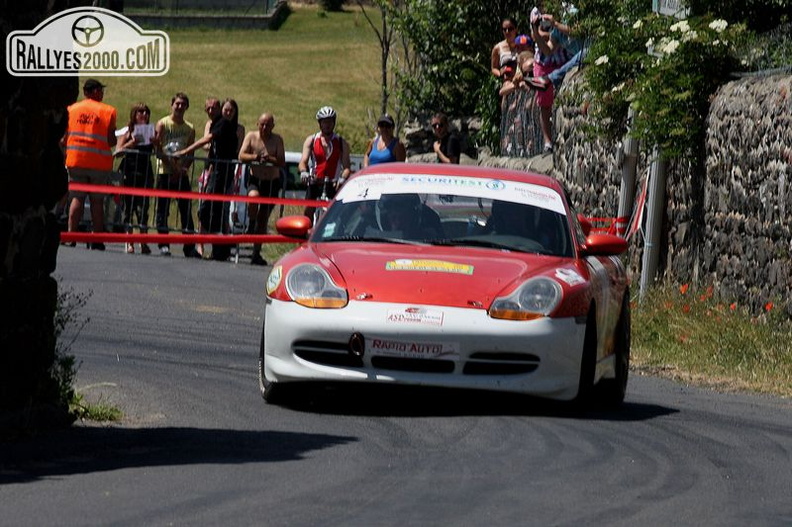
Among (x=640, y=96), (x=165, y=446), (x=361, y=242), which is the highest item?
(x=640, y=96)

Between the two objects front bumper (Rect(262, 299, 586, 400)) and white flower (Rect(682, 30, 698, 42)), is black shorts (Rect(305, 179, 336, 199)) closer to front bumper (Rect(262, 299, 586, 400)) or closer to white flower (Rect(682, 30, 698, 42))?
white flower (Rect(682, 30, 698, 42))

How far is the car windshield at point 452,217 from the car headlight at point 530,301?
0.82 meters

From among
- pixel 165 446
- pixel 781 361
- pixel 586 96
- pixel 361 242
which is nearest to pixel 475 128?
pixel 586 96

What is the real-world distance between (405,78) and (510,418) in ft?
69.7

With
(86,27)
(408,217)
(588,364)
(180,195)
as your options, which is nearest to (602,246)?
(588,364)

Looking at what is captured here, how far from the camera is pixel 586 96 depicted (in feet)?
66.5

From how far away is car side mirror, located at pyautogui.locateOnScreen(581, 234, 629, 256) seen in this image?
418 inches

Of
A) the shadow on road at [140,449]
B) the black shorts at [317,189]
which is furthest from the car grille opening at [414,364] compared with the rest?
the black shorts at [317,189]

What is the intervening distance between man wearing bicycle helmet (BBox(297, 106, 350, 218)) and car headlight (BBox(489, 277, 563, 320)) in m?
12.0

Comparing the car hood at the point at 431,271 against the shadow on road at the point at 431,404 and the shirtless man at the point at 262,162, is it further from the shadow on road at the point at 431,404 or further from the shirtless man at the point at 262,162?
the shirtless man at the point at 262,162

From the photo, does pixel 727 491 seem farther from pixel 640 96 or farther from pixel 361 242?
pixel 640 96

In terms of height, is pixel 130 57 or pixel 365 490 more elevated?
pixel 130 57

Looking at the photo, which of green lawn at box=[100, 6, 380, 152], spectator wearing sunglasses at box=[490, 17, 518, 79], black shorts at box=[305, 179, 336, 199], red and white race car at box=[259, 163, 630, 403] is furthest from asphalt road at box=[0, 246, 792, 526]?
green lawn at box=[100, 6, 380, 152]

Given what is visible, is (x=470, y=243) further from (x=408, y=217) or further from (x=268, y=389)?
(x=268, y=389)
